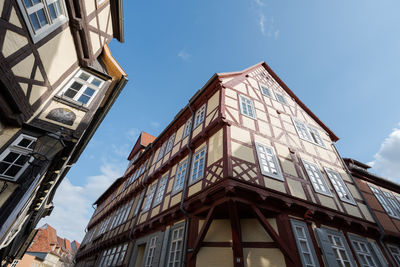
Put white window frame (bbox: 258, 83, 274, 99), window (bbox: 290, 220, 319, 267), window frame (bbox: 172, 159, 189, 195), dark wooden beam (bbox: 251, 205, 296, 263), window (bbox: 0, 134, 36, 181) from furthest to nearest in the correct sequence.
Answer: white window frame (bbox: 258, 83, 274, 99), window frame (bbox: 172, 159, 189, 195), window (bbox: 290, 220, 319, 267), dark wooden beam (bbox: 251, 205, 296, 263), window (bbox: 0, 134, 36, 181)

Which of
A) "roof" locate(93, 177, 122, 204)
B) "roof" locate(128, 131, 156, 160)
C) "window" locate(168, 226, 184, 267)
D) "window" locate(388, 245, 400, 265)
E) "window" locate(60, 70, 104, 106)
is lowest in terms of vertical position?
"window" locate(168, 226, 184, 267)

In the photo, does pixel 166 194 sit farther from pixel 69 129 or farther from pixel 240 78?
pixel 240 78

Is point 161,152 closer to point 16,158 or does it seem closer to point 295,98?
point 16,158

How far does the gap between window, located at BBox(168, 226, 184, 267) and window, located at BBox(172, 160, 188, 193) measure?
171cm

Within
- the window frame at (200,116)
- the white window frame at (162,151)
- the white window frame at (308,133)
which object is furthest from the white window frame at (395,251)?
the white window frame at (162,151)

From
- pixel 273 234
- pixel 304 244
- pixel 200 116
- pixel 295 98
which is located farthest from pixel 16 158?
pixel 295 98

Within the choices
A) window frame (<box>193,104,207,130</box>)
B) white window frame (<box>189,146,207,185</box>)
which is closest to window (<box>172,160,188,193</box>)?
white window frame (<box>189,146,207,185</box>)

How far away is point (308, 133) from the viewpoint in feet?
37.3

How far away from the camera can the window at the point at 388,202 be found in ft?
33.5

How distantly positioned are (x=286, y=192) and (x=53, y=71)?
869 cm

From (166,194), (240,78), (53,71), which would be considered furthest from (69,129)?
(240,78)

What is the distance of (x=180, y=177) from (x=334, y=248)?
6390 millimetres

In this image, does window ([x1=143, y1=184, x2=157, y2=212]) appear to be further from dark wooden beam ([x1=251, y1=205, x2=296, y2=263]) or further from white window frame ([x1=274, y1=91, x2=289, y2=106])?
white window frame ([x1=274, y1=91, x2=289, y2=106])

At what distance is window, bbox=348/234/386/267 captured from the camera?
713cm
